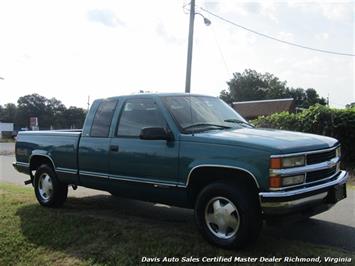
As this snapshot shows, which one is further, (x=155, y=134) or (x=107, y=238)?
(x=107, y=238)

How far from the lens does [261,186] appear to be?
5.02 meters

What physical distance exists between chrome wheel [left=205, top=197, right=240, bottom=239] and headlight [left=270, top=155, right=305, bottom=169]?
2.24 feet

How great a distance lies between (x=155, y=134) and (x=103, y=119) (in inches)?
62.7

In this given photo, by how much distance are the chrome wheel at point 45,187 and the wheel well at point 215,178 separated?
10.6ft

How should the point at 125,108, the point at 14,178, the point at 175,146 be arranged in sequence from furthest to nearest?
the point at 14,178, the point at 125,108, the point at 175,146

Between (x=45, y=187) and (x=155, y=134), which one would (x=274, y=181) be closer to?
(x=155, y=134)

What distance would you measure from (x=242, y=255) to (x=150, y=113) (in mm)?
2335

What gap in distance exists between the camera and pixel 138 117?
6.61 meters

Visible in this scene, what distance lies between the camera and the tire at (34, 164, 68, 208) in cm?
798

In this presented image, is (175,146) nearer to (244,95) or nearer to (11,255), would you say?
(11,255)

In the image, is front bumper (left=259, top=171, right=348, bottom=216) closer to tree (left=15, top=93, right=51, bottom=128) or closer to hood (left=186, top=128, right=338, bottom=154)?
hood (left=186, top=128, right=338, bottom=154)

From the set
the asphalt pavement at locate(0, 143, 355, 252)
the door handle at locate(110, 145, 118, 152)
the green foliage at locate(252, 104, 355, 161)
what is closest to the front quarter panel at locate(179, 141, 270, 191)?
the door handle at locate(110, 145, 118, 152)

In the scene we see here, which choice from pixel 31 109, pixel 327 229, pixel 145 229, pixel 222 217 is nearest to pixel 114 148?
pixel 145 229

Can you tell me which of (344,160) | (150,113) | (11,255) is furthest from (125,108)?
(344,160)
